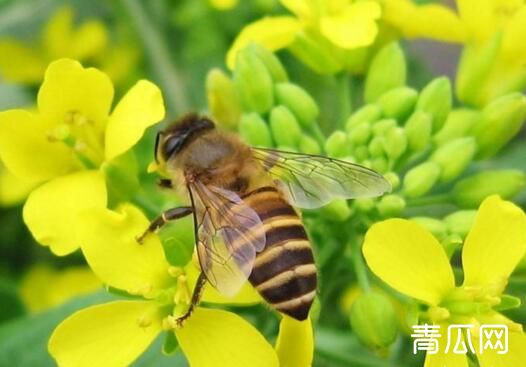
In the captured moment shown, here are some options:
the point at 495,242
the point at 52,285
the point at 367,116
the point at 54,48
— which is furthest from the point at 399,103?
the point at 54,48

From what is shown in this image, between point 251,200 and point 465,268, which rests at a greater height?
point 251,200

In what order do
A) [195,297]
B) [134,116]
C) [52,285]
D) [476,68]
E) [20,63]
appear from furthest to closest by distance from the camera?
1. [20,63]
2. [52,285]
3. [476,68]
4. [134,116]
5. [195,297]

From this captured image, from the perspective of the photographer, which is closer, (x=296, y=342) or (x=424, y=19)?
(x=296, y=342)

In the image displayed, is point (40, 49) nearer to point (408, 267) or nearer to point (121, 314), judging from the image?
point (121, 314)

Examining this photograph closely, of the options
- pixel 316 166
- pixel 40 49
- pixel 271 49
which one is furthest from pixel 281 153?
pixel 40 49

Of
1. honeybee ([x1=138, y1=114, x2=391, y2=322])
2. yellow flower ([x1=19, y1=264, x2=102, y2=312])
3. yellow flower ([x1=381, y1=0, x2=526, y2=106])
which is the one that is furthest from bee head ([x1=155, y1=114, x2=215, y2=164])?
yellow flower ([x1=19, y1=264, x2=102, y2=312])

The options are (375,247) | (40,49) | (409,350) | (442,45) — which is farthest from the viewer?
(442,45)

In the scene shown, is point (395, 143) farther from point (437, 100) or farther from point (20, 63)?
point (20, 63)
